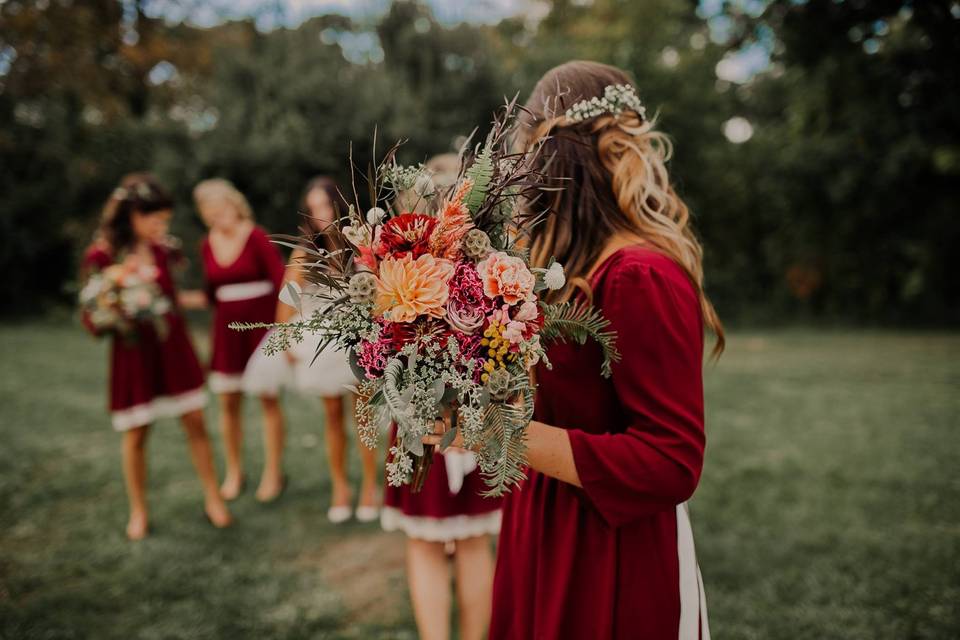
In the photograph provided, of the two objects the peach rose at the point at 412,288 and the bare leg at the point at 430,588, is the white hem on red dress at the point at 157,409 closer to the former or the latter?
the bare leg at the point at 430,588

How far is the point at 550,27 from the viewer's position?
28.6 m

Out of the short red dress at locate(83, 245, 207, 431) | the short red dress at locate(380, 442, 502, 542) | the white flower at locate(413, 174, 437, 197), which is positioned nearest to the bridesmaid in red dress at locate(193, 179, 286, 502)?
the short red dress at locate(83, 245, 207, 431)

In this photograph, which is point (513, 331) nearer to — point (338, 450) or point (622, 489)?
point (622, 489)

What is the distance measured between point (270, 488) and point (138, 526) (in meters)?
1.00

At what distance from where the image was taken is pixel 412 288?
156 cm

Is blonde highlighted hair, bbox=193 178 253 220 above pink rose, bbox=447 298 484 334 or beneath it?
above

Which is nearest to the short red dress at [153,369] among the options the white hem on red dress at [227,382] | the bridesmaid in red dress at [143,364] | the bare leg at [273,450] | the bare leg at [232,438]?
the bridesmaid in red dress at [143,364]

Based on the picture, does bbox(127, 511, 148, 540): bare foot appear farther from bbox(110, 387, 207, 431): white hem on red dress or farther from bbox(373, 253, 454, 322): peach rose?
bbox(373, 253, 454, 322): peach rose

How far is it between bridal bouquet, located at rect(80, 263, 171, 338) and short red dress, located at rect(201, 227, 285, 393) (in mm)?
627

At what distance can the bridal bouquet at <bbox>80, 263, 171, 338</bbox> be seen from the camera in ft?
14.6

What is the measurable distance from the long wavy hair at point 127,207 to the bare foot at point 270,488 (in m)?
2.11

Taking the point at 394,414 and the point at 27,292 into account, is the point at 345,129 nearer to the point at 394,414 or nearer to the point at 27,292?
the point at 27,292

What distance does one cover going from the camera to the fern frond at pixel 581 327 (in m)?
1.58

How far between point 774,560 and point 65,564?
4594 millimetres
